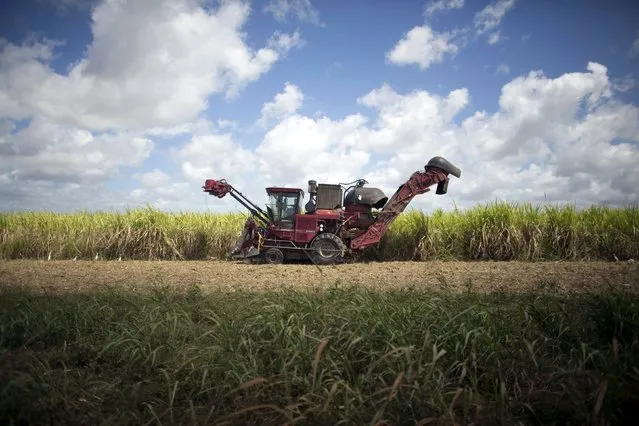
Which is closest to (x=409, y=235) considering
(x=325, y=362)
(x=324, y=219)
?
(x=324, y=219)

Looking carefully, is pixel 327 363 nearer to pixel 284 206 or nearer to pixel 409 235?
pixel 284 206

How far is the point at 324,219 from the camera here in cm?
1151

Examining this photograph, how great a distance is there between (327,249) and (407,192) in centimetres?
273

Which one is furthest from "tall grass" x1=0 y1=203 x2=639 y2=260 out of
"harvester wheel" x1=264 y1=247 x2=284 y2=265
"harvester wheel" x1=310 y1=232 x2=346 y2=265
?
"harvester wheel" x1=264 y1=247 x2=284 y2=265

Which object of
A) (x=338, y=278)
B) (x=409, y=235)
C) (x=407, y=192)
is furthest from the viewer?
(x=409, y=235)

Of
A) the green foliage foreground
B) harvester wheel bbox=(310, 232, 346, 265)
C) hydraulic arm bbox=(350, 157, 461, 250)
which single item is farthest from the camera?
hydraulic arm bbox=(350, 157, 461, 250)

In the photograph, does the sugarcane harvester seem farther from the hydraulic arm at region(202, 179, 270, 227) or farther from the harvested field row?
the harvested field row

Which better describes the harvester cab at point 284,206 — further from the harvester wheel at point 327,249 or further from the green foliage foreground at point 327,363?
the green foliage foreground at point 327,363

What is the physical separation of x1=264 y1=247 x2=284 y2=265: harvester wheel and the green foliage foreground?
698 centimetres

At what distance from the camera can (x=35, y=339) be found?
359cm

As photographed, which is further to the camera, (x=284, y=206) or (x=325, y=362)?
(x=284, y=206)

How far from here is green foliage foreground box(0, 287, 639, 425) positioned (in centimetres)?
251

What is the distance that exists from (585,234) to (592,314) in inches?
343

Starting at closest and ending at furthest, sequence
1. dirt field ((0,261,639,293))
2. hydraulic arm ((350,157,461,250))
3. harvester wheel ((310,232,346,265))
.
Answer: dirt field ((0,261,639,293))
harvester wheel ((310,232,346,265))
hydraulic arm ((350,157,461,250))
